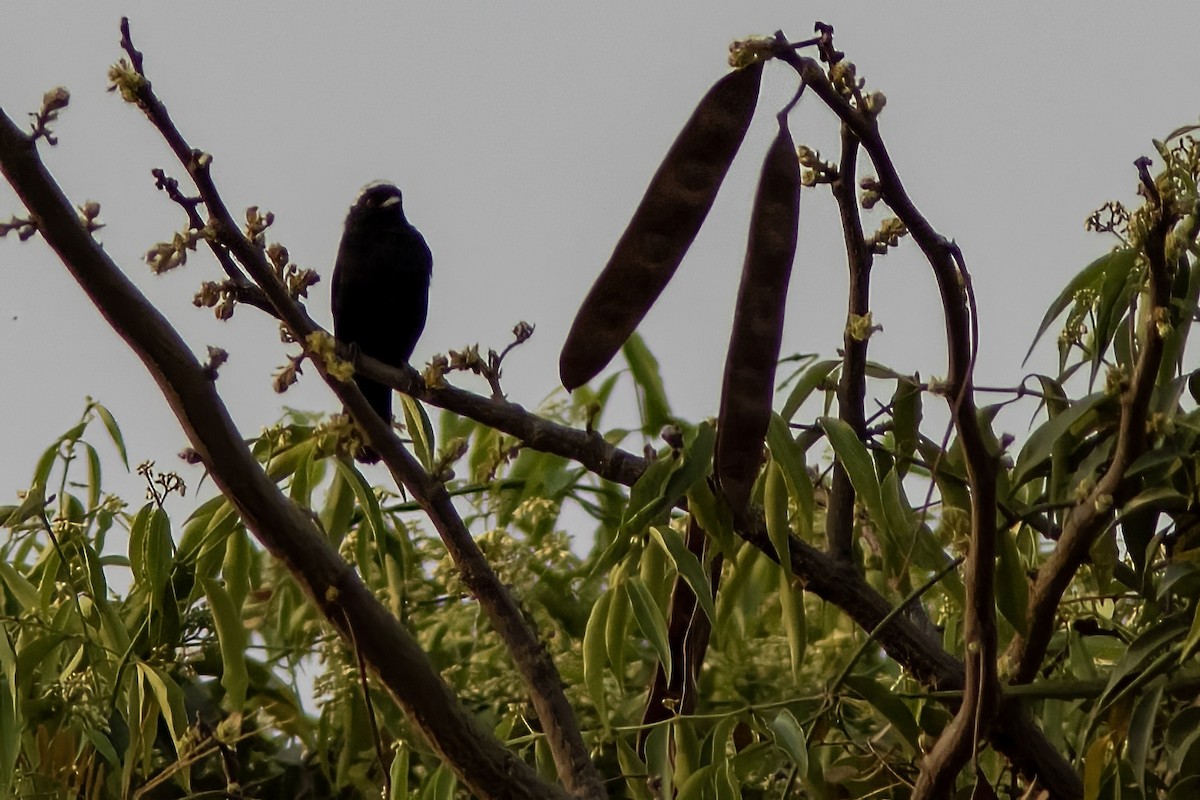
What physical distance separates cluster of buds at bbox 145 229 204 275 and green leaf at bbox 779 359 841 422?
0.68 m

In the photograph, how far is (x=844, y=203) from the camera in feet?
5.58

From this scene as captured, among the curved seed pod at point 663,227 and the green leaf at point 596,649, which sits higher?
the curved seed pod at point 663,227

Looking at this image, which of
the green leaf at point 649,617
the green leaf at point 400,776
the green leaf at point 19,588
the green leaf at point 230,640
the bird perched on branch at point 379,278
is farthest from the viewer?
the bird perched on branch at point 379,278

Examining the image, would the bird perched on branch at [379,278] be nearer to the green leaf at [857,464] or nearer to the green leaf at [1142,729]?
the green leaf at [857,464]

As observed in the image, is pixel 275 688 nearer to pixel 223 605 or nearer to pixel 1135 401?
pixel 223 605

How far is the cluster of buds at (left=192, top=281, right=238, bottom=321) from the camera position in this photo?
5.45 ft

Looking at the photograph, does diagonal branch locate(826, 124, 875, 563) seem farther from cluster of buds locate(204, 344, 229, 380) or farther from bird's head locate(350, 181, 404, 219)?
bird's head locate(350, 181, 404, 219)

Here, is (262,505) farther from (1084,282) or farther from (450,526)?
(1084,282)

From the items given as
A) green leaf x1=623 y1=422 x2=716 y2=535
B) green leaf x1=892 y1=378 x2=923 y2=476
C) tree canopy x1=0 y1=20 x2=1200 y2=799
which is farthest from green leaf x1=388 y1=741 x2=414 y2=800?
green leaf x1=892 y1=378 x2=923 y2=476

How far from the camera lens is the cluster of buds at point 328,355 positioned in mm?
1580

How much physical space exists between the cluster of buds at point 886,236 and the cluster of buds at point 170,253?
2.54 ft

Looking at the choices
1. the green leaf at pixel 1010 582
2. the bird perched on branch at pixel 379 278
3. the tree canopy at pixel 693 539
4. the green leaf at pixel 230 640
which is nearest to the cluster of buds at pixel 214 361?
the tree canopy at pixel 693 539

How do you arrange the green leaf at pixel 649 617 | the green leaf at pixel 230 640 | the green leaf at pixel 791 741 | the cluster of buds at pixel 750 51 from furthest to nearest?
1. the green leaf at pixel 230 640
2. the green leaf at pixel 649 617
3. the green leaf at pixel 791 741
4. the cluster of buds at pixel 750 51

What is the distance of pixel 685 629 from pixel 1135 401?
2.14 ft
